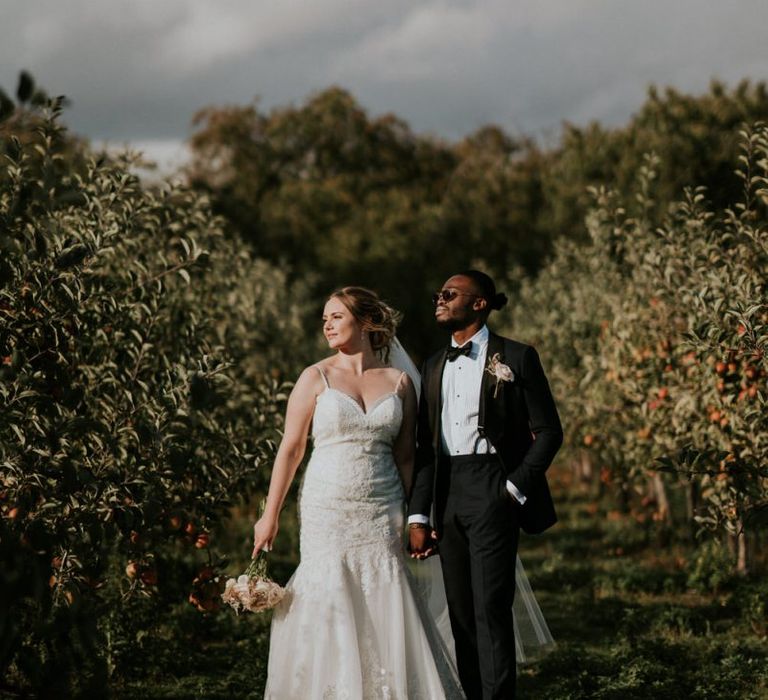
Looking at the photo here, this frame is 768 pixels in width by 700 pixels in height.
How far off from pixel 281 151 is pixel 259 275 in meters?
29.0

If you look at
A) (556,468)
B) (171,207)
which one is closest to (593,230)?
(171,207)

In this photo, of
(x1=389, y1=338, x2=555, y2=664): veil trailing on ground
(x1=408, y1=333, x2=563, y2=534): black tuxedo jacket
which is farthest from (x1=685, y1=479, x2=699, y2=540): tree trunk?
(x1=408, y1=333, x2=563, y2=534): black tuxedo jacket

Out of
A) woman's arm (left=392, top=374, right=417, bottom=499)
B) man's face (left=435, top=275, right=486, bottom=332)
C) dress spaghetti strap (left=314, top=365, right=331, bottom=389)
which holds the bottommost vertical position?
woman's arm (left=392, top=374, right=417, bottom=499)

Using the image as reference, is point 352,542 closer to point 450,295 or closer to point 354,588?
point 354,588

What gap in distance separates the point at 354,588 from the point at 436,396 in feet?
3.52

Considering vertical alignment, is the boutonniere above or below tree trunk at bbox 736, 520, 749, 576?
above

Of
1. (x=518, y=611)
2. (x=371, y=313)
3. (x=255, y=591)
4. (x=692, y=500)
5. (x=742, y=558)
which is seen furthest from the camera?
(x=692, y=500)

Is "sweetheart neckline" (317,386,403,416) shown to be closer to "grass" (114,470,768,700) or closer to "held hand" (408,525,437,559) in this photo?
"held hand" (408,525,437,559)

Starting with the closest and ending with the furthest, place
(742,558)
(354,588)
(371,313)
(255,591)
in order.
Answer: (255,591) → (354,588) → (371,313) → (742,558)

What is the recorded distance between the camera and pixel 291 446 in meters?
5.48

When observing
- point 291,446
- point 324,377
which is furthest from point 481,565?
point 324,377

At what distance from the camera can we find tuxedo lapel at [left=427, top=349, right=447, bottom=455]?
18.0 feet

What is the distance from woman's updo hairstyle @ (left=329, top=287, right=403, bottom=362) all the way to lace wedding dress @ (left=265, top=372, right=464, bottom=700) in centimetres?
36

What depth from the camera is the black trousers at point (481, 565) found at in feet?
17.3
